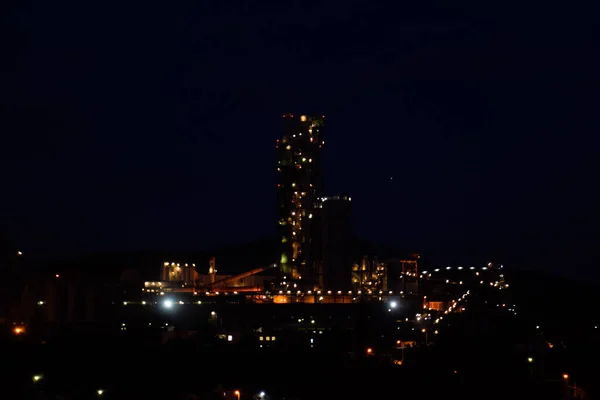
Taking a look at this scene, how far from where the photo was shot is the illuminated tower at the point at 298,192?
57.0m

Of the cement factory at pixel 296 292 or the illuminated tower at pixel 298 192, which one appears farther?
the illuminated tower at pixel 298 192

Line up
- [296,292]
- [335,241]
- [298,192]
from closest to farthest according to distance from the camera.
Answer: [296,292]
[335,241]
[298,192]

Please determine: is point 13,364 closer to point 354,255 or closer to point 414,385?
point 414,385

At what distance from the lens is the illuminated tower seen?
57.0 m

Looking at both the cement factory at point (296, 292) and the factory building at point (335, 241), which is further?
the factory building at point (335, 241)

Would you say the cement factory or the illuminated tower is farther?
the illuminated tower

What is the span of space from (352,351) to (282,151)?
58.9ft

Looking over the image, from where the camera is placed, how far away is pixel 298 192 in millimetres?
57500

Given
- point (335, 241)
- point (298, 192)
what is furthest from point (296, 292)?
point (298, 192)

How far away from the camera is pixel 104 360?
38531 millimetres

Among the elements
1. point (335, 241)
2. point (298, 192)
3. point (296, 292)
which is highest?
point (298, 192)

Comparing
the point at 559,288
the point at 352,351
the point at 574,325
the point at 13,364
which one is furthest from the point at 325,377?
the point at 559,288

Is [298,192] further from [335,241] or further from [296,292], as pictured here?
[296,292]

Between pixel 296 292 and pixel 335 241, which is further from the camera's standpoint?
pixel 335 241
